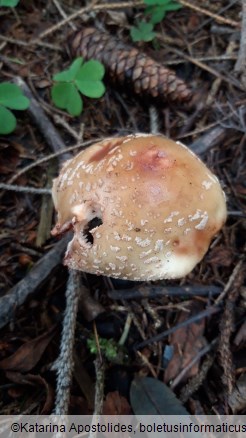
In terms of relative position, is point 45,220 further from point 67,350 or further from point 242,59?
point 242,59

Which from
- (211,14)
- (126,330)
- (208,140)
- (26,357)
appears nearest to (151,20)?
(211,14)

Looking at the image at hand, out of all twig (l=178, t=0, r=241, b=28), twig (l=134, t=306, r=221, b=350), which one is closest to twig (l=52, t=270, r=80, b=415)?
twig (l=134, t=306, r=221, b=350)

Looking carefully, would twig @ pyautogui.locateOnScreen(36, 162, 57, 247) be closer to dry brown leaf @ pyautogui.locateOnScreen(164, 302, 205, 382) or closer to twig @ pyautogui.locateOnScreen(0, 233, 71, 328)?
twig @ pyautogui.locateOnScreen(0, 233, 71, 328)

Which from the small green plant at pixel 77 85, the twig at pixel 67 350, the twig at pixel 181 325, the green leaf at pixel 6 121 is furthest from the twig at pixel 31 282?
the small green plant at pixel 77 85

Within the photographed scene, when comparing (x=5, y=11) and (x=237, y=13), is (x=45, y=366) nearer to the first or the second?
(x=5, y=11)

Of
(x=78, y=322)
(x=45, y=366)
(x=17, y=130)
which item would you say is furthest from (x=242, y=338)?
(x=17, y=130)
